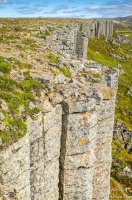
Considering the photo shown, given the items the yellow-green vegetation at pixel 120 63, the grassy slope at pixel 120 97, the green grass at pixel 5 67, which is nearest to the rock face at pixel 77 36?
the yellow-green vegetation at pixel 120 63

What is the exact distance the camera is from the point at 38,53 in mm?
23703

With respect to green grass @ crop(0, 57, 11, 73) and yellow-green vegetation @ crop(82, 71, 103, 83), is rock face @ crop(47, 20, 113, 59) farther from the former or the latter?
green grass @ crop(0, 57, 11, 73)

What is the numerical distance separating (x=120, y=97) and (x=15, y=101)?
58.3 metres

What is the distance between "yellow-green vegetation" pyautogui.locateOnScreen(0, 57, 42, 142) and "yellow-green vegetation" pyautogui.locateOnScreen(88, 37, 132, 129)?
136 feet

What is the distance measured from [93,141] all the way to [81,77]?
3996mm

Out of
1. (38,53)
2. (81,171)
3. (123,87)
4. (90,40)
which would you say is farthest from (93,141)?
(90,40)

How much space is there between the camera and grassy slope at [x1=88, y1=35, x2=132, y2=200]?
39.6 m

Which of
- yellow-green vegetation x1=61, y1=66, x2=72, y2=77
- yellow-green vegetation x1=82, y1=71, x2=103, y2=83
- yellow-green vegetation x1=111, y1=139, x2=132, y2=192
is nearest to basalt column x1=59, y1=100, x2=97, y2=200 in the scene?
yellow-green vegetation x1=61, y1=66, x2=72, y2=77

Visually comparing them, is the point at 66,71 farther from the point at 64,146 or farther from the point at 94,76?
the point at 64,146

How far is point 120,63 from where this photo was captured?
4065 inches

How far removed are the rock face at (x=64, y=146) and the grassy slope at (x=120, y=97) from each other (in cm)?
1526

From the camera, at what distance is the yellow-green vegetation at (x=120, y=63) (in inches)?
2574

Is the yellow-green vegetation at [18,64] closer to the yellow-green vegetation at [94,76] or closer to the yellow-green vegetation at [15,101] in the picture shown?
the yellow-green vegetation at [15,101]

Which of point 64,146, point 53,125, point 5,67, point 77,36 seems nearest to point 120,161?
point 77,36
